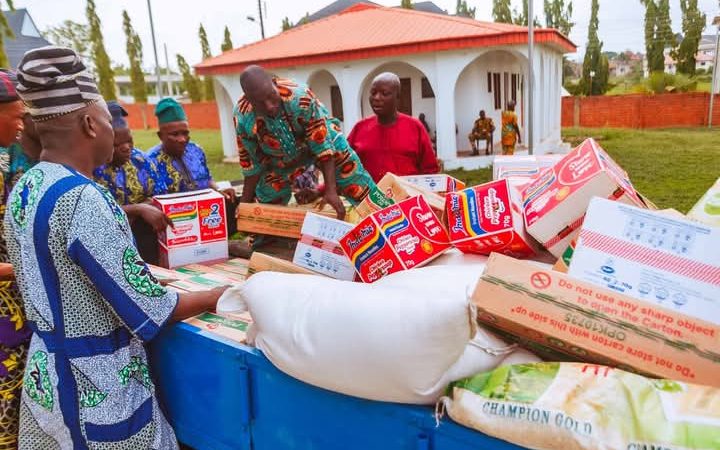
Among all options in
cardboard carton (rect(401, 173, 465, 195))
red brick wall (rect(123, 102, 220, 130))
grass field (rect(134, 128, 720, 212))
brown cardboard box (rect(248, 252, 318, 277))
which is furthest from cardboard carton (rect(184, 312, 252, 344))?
red brick wall (rect(123, 102, 220, 130))

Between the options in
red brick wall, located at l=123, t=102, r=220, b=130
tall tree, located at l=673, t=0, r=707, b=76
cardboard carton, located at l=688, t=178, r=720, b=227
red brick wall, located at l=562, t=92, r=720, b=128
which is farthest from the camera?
red brick wall, located at l=123, t=102, r=220, b=130

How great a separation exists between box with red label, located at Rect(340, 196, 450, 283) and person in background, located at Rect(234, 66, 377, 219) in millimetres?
931

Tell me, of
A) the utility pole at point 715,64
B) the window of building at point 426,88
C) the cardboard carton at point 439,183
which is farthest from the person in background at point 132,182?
the utility pole at point 715,64

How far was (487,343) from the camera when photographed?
1.32 m

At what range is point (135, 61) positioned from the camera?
32.4 meters

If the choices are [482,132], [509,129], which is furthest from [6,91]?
[482,132]

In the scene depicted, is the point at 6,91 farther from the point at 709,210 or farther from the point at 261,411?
the point at 709,210

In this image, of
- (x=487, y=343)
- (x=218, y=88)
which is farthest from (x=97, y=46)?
(x=487, y=343)

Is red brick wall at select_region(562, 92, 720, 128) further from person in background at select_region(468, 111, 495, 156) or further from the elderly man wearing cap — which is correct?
the elderly man wearing cap

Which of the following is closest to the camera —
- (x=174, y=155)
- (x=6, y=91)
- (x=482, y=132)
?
(x=6, y=91)

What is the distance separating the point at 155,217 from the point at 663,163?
1002 centimetres

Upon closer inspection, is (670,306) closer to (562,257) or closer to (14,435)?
(562,257)

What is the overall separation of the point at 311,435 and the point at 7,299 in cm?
112

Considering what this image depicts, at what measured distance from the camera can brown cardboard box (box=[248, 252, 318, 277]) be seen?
2.02m
